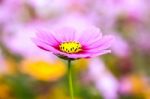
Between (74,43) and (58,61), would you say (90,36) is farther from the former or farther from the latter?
(58,61)

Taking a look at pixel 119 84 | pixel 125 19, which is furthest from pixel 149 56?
pixel 119 84

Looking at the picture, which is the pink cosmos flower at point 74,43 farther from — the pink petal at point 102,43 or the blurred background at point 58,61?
the blurred background at point 58,61

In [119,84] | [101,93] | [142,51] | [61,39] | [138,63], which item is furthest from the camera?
[142,51]

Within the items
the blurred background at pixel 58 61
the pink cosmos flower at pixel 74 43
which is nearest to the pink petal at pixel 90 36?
the pink cosmos flower at pixel 74 43

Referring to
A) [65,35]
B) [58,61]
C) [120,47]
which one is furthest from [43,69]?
[65,35]

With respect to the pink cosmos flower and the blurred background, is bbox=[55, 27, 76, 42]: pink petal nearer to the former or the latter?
the pink cosmos flower

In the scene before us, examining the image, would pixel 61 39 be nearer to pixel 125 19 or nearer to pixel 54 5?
pixel 54 5

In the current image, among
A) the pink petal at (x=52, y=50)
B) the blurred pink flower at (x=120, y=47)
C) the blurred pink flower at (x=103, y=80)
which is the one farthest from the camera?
the blurred pink flower at (x=120, y=47)
